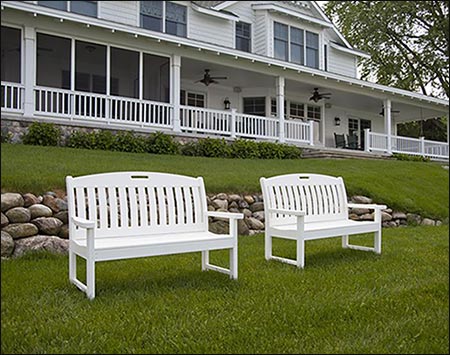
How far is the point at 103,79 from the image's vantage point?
40.7 feet

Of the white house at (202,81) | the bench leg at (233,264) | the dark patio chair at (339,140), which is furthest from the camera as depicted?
the dark patio chair at (339,140)

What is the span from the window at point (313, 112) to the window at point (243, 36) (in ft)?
10.7

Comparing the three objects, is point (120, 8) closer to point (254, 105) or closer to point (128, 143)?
point (128, 143)

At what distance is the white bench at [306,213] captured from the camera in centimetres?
456

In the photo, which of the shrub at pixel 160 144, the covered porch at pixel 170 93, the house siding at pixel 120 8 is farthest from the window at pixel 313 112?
the house siding at pixel 120 8

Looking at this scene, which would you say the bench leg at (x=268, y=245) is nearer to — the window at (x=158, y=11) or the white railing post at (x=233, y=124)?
the window at (x=158, y=11)

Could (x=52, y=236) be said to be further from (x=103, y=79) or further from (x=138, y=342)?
(x=103, y=79)

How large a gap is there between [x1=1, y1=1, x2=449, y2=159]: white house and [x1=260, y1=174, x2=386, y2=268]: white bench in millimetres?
2781

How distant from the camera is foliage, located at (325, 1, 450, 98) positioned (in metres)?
1.51

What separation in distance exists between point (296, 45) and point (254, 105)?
2643 millimetres

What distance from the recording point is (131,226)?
13.3 feet

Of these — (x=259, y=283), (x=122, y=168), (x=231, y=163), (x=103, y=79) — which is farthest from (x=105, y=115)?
(x=259, y=283)

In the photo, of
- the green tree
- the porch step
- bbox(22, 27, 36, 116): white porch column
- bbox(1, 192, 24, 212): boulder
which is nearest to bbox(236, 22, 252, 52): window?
the porch step

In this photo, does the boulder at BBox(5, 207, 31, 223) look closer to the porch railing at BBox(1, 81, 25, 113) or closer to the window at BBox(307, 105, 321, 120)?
the porch railing at BBox(1, 81, 25, 113)
